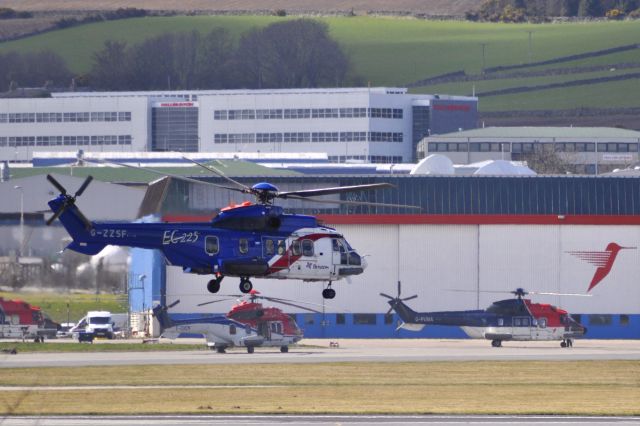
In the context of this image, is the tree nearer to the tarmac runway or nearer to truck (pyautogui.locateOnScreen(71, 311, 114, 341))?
the tarmac runway

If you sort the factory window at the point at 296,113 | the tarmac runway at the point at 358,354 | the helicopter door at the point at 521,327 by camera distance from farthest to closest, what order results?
the factory window at the point at 296,113
the helicopter door at the point at 521,327
the tarmac runway at the point at 358,354

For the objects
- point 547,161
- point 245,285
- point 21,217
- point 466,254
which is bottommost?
point 245,285

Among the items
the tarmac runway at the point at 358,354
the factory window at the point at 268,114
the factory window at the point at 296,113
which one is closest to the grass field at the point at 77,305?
the tarmac runway at the point at 358,354

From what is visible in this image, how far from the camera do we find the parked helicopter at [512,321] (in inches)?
3696

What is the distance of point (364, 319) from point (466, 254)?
7283 mm

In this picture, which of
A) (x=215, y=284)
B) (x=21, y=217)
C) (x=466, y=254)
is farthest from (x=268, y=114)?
(x=215, y=284)

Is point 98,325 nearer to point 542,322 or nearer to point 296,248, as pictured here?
point 542,322

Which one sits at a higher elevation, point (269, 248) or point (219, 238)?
point (219, 238)

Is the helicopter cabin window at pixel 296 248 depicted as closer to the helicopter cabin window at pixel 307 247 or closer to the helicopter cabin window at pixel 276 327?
the helicopter cabin window at pixel 307 247

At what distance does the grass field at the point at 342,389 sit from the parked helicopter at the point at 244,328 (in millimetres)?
9461

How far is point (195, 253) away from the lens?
205ft

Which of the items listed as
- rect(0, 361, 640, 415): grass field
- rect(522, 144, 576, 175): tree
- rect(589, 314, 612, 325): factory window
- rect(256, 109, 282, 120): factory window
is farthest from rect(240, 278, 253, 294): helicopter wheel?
rect(256, 109, 282, 120): factory window

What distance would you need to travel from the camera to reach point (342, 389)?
67125 millimetres

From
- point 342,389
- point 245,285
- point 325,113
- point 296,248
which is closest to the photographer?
point 245,285
